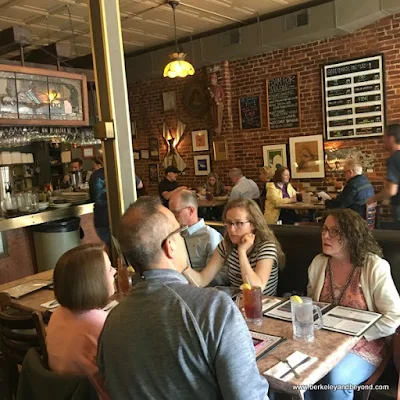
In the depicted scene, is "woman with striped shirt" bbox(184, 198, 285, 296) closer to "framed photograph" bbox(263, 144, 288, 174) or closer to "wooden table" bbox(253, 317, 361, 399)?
"wooden table" bbox(253, 317, 361, 399)

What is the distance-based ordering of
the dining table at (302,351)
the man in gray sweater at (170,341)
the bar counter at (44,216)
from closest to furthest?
the man in gray sweater at (170,341) → the dining table at (302,351) → the bar counter at (44,216)

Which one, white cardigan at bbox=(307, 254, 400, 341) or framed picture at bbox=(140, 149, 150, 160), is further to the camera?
framed picture at bbox=(140, 149, 150, 160)

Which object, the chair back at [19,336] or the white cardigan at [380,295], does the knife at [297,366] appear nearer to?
the white cardigan at [380,295]

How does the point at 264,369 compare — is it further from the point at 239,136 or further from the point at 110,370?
the point at 239,136

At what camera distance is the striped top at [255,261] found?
2.56 m

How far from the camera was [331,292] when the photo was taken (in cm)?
231

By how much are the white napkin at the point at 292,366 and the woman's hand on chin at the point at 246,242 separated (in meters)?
0.91

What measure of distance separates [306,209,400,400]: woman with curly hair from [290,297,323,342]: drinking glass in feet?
1.11

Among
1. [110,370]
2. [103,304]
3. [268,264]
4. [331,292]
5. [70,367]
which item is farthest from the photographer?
[268,264]

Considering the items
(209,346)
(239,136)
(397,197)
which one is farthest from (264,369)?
(239,136)

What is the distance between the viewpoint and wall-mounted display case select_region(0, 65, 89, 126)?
422 centimetres

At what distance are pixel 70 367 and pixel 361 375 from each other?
129 centimetres

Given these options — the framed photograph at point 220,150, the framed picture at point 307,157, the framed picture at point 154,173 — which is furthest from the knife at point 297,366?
the framed picture at point 154,173

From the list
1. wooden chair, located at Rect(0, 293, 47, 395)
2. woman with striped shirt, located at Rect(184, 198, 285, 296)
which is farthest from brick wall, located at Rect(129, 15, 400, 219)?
wooden chair, located at Rect(0, 293, 47, 395)
